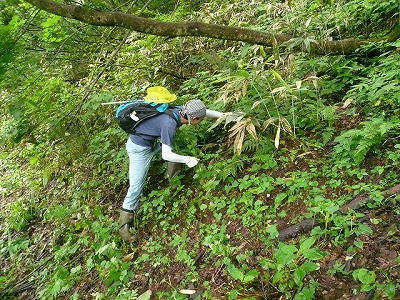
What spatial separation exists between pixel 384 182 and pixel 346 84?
5.78ft

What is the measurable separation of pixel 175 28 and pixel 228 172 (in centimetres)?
170

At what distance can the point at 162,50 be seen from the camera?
6.57 m

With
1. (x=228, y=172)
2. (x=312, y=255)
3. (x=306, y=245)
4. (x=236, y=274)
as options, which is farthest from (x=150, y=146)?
(x=312, y=255)

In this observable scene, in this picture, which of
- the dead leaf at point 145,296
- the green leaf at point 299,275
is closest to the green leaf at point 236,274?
the green leaf at point 299,275

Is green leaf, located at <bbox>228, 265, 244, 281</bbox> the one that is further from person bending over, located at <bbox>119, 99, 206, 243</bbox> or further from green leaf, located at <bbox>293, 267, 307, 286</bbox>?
person bending over, located at <bbox>119, 99, 206, 243</bbox>

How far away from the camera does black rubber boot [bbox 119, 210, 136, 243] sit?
4.54 meters

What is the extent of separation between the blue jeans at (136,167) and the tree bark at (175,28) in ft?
4.65

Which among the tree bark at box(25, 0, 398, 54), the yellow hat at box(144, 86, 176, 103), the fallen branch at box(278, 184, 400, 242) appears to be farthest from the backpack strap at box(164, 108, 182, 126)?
the fallen branch at box(278, 184, 400, 242)

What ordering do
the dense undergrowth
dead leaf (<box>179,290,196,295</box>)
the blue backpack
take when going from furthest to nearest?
the blue backpack < dead leaf (<box>179,290,196,295</box>) < the dense undergrowth

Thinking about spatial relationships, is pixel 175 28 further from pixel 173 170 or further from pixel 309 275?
pixel 309 275

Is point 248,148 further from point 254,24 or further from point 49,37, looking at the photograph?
point 49,37

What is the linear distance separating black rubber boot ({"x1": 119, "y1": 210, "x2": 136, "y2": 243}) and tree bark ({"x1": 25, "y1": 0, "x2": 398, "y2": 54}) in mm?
2251

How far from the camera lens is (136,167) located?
14.8ft

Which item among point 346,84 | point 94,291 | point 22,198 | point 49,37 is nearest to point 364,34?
point 346,84
